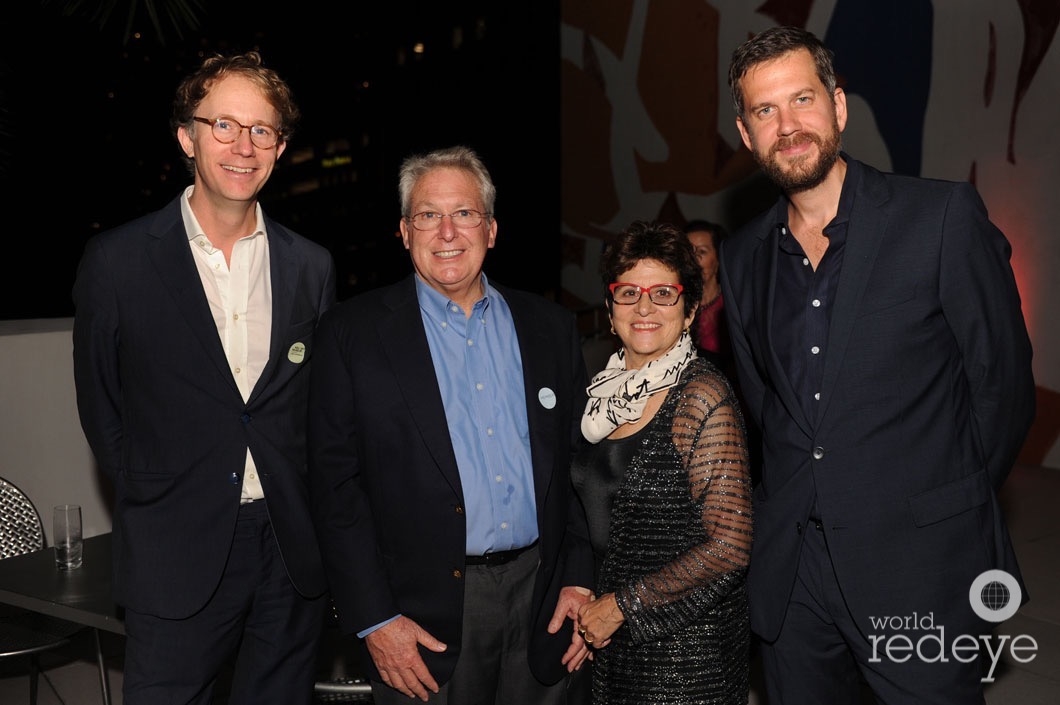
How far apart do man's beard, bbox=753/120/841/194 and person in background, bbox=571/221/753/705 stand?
0.30 meters

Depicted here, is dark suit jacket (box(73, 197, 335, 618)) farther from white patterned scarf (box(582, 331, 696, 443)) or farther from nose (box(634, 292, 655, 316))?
nose (box(634, 292, 655, 316))

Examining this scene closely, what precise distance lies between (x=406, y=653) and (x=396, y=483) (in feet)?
1.27

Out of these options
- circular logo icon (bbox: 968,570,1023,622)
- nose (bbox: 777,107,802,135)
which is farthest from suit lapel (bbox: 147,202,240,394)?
circular logo icon (bbox: 968,570,1023,622)

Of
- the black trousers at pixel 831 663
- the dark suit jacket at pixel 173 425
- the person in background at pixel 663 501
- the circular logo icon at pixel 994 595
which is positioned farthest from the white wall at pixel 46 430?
the circular logo icon at pixel 994 595

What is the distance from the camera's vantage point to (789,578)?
7.75 feet

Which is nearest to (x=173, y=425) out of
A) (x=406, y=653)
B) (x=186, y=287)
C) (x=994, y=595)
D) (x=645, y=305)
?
(x=186, y=287)

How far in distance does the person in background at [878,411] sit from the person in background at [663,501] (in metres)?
0.13

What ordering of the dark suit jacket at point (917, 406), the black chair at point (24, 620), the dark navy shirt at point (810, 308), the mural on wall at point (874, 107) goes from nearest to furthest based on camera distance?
the dark suit jacket at point (917, 406) → the dark navy shirt at point (810, 308) → the black chair at point (24, 620) → the mural on wall at point (874, 107)

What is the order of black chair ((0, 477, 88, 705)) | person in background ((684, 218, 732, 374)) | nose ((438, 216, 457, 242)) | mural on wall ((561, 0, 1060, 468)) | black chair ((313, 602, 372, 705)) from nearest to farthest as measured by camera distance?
1. nose ((438, 216, 457, 242))
2. black chair ((313, 602, 372, 705))
3. black chair ((0, 477, 88, 705))
4. person in background ((684, 218, 732, 374))
5. mural on wall ((561, 0, 1060, 468))

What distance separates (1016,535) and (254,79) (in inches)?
207

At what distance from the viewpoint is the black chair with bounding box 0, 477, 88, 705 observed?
338 cm

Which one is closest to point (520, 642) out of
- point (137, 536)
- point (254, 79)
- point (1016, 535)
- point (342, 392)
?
point (342, 392)

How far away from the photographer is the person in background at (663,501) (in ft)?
7.73

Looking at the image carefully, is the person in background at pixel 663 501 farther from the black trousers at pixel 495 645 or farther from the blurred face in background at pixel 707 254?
the blurred face in background at pixel 707 254
